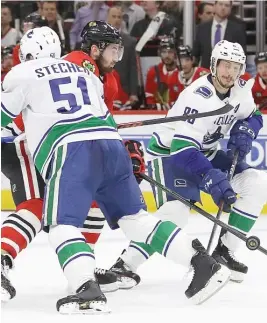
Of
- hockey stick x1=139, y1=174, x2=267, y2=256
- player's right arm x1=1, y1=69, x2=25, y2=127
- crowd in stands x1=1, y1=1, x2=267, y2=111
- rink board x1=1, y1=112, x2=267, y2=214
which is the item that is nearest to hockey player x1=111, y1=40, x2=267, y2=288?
hockey stick x1=139, y1=174, x2=267, y2=256

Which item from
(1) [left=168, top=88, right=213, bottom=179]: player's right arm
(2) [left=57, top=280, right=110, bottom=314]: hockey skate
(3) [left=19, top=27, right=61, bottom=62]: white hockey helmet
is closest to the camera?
(2) [left=57, top=280, right=110, bottom=314]: hockey skate

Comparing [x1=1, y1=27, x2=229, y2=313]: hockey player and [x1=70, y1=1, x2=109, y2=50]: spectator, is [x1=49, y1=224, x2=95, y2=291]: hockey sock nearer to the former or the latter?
[x1=1, y1=27, x2=229, y2=313]: hockey player

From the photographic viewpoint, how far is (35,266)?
5.09 meters

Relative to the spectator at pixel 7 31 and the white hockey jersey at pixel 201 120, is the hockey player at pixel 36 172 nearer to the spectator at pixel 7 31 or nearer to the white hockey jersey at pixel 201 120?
the white hockey jersey at pixel 201 120

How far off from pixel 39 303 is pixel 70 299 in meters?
0.32

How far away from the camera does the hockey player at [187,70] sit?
24.0 ft

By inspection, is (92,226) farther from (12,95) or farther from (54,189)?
(12,95)

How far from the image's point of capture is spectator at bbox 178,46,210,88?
7316 mm

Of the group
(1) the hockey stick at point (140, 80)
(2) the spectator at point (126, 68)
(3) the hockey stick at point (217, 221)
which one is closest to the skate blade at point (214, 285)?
(3) the hockey stick at point (217, 221)

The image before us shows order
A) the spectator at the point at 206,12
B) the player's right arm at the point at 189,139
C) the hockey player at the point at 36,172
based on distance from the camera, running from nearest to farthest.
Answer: the hockey player at the point at 36,172 → the player's right arm at the point at 189,139 → the spectator at the point at 206,12

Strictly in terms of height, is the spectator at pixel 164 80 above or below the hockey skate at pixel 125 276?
below

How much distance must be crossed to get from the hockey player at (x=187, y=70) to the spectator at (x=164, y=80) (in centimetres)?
6

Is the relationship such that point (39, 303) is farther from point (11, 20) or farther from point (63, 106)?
point (11, 20)

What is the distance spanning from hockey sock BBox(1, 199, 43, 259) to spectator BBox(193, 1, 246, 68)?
3391 millimetres
